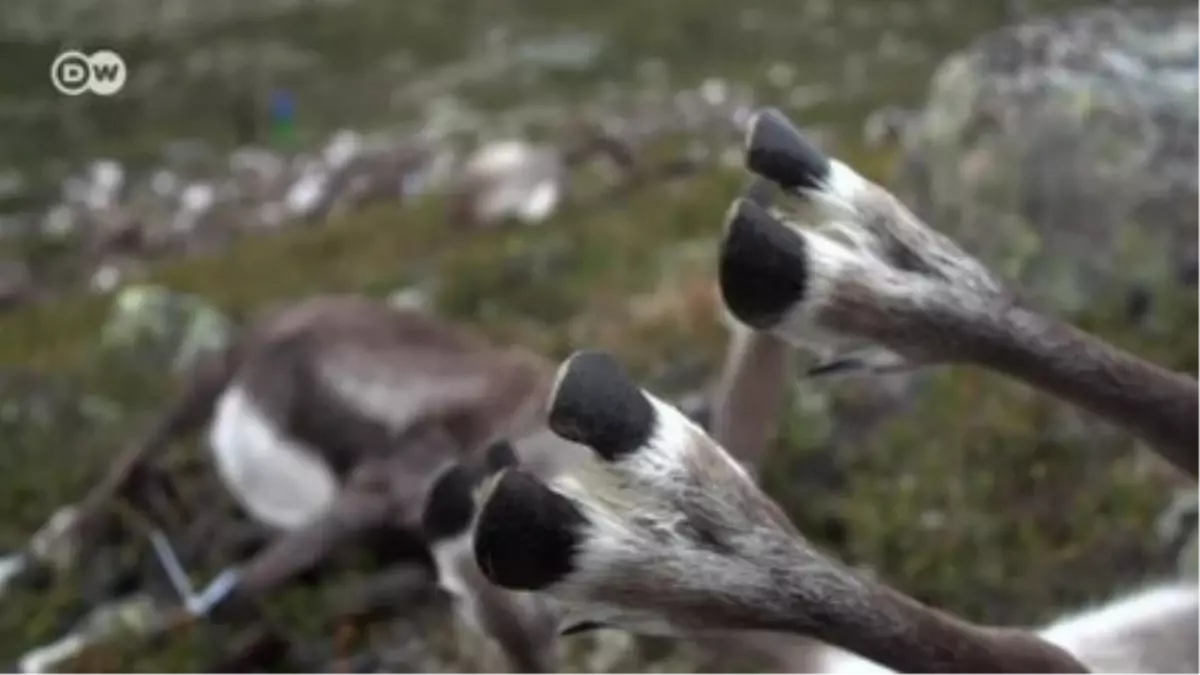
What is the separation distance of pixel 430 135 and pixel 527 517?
24.9 metres

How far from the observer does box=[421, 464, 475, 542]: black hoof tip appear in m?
2.75

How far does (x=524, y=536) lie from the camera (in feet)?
5.91

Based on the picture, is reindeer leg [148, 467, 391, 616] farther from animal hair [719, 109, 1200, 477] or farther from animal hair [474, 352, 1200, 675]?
animal hair [474, 352, 1200, 675]

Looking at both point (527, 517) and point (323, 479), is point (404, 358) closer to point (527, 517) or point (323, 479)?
Result: point (323, 479)

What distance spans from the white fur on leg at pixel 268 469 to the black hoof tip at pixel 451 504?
1715mm

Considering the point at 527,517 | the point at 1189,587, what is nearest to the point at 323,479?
the point at 1189,587

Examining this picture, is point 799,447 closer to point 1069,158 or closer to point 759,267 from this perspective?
point 1069,158

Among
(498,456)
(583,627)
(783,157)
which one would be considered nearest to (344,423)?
(498,456)

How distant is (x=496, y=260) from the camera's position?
879 cm

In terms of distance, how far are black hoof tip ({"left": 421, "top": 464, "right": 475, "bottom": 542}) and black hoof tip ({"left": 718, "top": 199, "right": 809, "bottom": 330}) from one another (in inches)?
28.9

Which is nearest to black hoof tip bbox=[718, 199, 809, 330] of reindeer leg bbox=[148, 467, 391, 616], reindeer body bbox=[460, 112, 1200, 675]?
reindeer body bbox=[460, 112, 1200, 675]

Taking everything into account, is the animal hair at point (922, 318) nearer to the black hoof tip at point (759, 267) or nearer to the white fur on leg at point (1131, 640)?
the black hoof tip at point (759, 267)

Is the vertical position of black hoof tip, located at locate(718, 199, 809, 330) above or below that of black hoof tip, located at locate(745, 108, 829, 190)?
below

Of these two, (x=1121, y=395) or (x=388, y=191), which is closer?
(x=1121, y=395)
